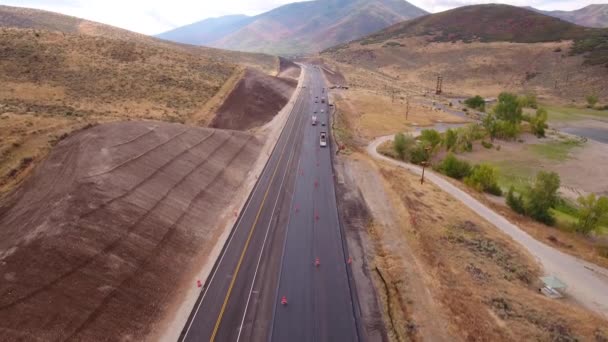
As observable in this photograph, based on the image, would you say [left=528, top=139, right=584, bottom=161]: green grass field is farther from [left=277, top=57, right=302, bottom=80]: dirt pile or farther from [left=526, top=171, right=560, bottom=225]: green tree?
[left=277, top=57, right=302, bottom=80]: dirt pile

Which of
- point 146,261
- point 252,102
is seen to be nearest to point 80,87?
point 252,102

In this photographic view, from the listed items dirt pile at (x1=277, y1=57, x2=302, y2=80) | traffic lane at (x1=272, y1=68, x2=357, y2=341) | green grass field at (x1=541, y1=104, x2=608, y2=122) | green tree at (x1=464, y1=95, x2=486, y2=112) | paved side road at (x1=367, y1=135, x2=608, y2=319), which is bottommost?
paved side road at (x1=367, y1=135, x2=608, y2=319)

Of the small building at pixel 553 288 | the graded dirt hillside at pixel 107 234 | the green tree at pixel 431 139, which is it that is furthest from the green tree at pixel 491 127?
the graded dirt hillside at pixel 107 234

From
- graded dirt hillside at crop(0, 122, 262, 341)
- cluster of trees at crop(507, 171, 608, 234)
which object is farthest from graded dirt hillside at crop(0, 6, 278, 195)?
cluster of trees at crop(507, 171, 608, 234)

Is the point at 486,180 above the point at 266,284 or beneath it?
above

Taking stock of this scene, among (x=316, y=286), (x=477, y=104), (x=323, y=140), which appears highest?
(x=477, y=104)

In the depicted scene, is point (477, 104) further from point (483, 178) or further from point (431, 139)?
point (483, 178)

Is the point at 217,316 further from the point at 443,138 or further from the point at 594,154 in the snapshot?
the point at 594,154
